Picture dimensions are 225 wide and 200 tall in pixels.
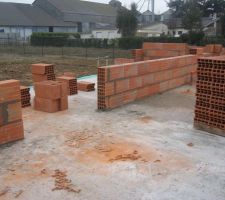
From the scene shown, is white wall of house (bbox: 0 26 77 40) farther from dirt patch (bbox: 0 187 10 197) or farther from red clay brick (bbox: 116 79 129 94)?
dirt patch (bbox: 0 187 10 197)

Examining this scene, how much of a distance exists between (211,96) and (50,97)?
395 cm

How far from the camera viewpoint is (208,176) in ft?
16.6

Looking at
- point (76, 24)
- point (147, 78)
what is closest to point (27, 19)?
point (76, 24)

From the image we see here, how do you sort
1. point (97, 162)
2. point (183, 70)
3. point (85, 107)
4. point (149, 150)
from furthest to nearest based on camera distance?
point (183, 70), point (85, 107), point (149, 150), point (97, 162)

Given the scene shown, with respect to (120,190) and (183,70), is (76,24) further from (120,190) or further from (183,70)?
(120,190)

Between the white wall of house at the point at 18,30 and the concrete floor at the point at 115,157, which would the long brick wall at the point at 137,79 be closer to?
the concrete floor at the point at 115,157

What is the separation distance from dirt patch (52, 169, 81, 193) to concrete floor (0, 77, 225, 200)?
0.06m

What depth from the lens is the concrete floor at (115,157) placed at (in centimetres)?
460

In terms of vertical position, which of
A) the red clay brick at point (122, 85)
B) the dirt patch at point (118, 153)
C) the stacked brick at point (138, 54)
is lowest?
the dirt patch at point (118, 153)

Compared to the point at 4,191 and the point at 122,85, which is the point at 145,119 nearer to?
the point at 122,85

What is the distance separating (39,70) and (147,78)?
11.4ft

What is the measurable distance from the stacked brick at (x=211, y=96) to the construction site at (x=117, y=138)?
21 millimetres

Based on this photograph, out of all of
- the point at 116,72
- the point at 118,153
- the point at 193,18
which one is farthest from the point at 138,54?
the point at 193,18

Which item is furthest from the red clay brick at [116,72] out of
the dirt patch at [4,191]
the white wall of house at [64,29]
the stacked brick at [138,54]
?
the white wall of house at [64,29]
